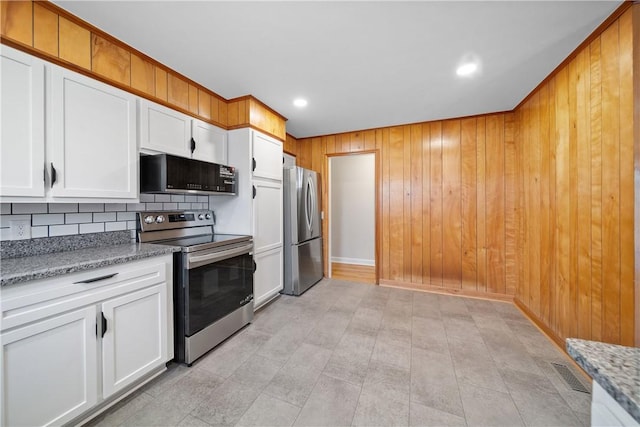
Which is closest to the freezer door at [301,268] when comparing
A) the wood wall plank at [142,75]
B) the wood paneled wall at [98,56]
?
the wood paneled wall at [98,56]

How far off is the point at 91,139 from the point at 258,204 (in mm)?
1439

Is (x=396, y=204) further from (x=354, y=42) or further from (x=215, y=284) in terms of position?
(x=215, y=284)

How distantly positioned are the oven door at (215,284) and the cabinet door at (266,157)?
2.85 ft

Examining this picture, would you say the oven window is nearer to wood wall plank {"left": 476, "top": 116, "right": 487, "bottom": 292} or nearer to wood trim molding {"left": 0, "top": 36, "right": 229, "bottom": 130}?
wood trim molding {"left": 0, "top": 36, "right": 229, "bottom": 130}

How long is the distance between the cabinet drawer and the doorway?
3720 millimetres

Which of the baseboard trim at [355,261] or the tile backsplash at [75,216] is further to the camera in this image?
the baseboard trim at [355,261]

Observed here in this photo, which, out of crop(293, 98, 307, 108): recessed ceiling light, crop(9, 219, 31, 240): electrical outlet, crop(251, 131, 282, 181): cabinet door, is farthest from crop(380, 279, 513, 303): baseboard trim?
crop(9, 219, 31, 240): electrical outlet

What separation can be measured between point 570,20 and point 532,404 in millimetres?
2433

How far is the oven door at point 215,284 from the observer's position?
1841mm

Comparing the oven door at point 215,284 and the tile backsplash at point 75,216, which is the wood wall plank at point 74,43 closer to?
the tile backsplash at point 75,216

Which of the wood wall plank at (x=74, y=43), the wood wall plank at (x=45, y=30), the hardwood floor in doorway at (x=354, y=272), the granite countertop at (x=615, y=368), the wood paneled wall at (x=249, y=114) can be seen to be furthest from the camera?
the hardwood floor in doorway at (x=354, y=272)

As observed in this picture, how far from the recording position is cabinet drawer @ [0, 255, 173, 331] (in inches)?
43.1

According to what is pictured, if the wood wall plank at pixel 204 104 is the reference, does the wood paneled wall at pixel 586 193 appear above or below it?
below

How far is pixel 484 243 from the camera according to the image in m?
3.22
